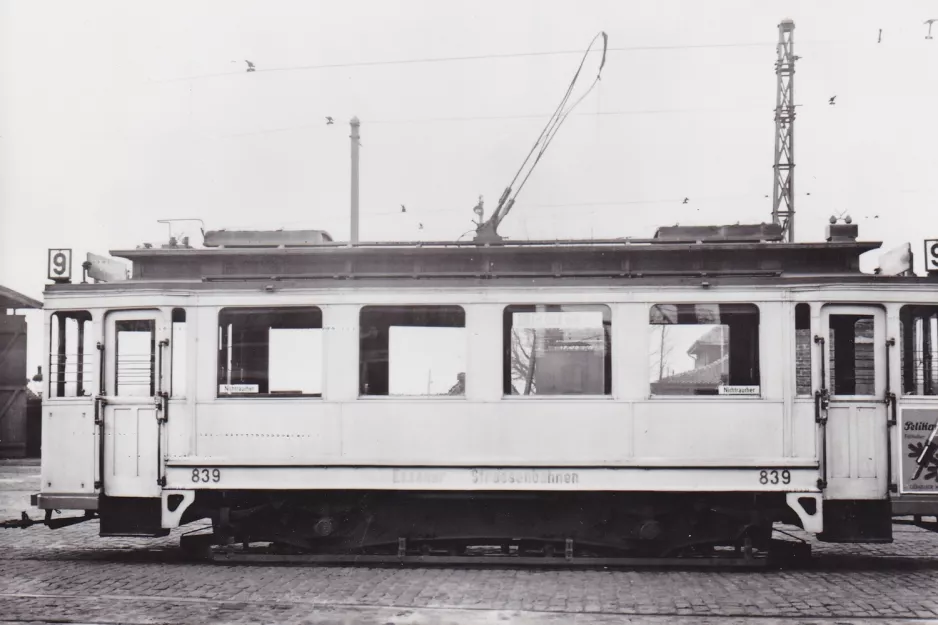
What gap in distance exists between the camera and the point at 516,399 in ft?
32.2

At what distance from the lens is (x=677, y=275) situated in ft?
33.0

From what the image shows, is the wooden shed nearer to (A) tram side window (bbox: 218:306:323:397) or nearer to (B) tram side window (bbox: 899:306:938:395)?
(A) tram side window (bbox: 218:306:323:397)

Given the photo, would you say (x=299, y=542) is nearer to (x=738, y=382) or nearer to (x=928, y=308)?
(x=738, y=382)

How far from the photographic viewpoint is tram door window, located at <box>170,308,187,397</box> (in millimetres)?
10219

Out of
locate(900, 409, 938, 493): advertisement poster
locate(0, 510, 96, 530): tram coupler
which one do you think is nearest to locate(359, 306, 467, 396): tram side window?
locate(0, 510, 96, 530): tram coupler

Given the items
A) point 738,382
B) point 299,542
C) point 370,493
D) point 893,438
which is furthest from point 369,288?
point 893,438

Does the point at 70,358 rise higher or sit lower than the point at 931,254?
lower

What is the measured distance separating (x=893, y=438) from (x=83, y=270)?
8.70 metres

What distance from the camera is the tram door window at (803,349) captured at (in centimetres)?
Answer: 976

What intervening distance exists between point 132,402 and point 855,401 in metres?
7.46

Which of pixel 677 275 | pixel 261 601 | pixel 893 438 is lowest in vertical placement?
pixel 261 601

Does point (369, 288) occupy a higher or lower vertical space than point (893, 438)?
higher

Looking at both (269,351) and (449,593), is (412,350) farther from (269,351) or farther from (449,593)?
(449,593)

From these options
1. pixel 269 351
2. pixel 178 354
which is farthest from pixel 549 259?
pixel 178 354
